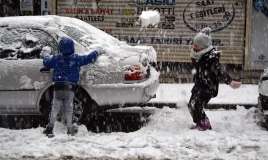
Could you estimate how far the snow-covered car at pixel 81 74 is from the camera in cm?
872

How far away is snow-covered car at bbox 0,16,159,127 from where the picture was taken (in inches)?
343

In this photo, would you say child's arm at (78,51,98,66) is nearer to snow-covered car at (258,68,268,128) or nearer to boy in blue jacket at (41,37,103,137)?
boy in blue jacket at (41,37,103,137)

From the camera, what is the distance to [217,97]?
40.2 ft

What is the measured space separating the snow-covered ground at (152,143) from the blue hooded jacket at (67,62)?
2.75 feet

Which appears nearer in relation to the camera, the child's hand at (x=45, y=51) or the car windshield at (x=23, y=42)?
the child's hand at (x=45, y=51)

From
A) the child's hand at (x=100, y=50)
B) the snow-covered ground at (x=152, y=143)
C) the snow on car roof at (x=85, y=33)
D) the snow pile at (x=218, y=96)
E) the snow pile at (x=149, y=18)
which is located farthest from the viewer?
the snow pile at (x=149, y=18)

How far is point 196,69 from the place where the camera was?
8750 millimetres

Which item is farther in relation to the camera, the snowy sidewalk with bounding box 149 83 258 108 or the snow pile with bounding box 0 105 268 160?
the snowy sidewalk with bounding box 149 83 258 108

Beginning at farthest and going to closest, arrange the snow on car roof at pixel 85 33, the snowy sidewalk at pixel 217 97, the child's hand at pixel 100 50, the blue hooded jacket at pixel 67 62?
the snowy sidewalk at pixel 217 97 → the snow on car roof at pixel 85 33 → the child's hand at pixel 100 50 → the blue hooded jacket at pixel 67 62

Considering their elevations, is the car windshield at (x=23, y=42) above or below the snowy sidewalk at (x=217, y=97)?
above

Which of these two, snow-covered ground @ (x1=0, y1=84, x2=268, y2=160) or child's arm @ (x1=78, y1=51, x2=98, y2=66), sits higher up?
child's arm @ (x1=78, y1=51, x2=98, y2=66)

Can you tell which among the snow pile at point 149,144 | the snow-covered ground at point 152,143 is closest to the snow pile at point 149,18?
the snow-covered ground at point 152,143

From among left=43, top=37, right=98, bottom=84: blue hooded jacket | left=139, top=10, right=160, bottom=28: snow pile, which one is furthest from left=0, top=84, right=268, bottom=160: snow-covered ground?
left=139, top=10, right=160, bottom=28: snow pile

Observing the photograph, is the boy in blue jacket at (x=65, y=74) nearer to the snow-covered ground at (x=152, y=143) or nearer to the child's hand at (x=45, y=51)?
the snow-covered ground at (x=152, y=143)
